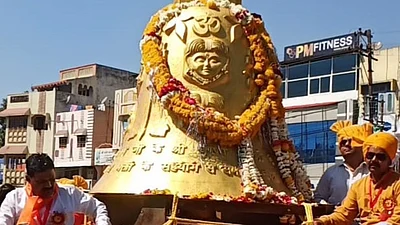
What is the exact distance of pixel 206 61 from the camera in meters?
7.45

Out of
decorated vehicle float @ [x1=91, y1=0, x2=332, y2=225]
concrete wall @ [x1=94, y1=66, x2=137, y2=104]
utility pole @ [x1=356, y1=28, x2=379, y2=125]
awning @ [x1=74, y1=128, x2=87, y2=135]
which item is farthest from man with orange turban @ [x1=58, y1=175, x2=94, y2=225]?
concrete wall @ [x1=94, y1=66, x2=137, y2=104]

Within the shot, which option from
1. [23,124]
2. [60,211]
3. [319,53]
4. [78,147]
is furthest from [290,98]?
[60,211]

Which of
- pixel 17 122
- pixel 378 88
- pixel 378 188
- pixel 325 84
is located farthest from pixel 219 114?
pixel 17 122

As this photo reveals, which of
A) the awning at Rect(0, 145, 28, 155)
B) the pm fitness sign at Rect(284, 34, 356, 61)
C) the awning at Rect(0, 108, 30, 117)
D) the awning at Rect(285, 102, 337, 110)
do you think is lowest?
the awning at Rect(0, 145, 28, 155)

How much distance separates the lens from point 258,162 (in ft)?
24.1

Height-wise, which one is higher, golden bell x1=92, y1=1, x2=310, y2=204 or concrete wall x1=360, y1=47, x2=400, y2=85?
concrete wall x1=360, y1=47, x2=400, y2=85

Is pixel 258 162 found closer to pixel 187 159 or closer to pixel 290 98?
pixel 187 159

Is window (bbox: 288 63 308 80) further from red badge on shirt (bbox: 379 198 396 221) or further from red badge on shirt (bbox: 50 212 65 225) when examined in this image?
red badge on shirt (bbox: 50 212 65 225)

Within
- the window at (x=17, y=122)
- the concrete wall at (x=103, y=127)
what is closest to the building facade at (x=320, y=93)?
the concrete wall at (x=103, y=127)

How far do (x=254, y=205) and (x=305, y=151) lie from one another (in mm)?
19172

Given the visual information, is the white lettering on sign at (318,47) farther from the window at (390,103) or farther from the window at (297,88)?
the window at (390,103)

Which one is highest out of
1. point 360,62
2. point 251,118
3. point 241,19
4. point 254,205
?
point 360,62

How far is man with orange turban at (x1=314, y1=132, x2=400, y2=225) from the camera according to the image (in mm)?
4512

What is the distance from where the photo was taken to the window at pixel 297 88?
2686 cm
